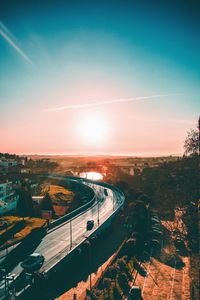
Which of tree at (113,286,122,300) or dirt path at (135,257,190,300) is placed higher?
tree at (113,286,122,300)

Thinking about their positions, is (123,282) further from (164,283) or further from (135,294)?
(164,283)

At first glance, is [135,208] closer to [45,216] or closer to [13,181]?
[45,216]

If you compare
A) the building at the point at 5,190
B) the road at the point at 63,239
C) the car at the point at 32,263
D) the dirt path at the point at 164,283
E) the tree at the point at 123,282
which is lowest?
the dirt path at the point at 164,283

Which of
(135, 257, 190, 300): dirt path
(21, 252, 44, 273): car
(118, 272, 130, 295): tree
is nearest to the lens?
(135, 257, 190, 300): dirt path

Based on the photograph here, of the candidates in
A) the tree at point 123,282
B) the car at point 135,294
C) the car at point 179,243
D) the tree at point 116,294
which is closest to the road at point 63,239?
the tree at point 116,294

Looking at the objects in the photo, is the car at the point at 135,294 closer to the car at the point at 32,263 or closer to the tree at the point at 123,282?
the tree at the point at 123,282

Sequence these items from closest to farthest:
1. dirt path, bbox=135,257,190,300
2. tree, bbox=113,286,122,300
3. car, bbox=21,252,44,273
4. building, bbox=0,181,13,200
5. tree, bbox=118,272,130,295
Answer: tree, bbox=113,286,122,300 → dirt path, bbox=135,257,190,300 → car, bbox=21,252,44,273 → tree, bbox=118,272,130,295 → building, bbox=0,181,13,200

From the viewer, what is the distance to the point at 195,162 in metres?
70.1

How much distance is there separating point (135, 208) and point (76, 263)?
1308 inches

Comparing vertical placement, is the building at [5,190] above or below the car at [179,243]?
above

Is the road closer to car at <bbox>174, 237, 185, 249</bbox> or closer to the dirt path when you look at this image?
the dirt path

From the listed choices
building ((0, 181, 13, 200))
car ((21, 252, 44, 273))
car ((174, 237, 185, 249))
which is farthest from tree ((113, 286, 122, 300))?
building ((0, 181, 13, 200))

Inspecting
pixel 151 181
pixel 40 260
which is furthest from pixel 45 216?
pixel 151 181

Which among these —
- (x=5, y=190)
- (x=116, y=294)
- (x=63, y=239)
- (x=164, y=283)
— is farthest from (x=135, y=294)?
(x=5, y=190)
